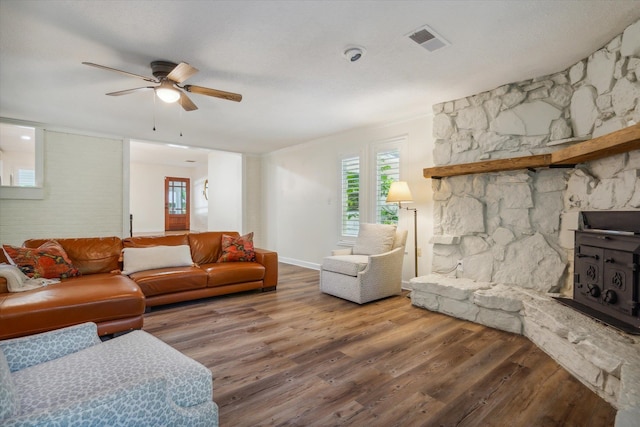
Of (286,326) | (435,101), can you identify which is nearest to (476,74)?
(435,101)

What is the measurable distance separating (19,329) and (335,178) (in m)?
4.44

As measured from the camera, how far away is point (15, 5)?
2152 mm

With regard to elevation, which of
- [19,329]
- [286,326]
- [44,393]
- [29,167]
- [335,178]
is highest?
[29,167]

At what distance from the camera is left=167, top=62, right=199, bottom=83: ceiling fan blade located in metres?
2.56

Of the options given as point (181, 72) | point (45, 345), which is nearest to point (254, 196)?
point (181, 72)

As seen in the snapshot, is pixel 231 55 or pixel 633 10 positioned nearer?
pixel 633 10

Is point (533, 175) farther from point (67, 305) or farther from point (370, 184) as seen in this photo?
point (67, 305)

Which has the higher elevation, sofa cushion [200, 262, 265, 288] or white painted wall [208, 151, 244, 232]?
white painted wall [208, 151, 244, 232]

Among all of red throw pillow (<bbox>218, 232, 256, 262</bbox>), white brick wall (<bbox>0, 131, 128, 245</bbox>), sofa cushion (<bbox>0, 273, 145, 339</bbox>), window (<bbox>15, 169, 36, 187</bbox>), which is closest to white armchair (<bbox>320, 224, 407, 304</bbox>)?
red throw pillow (<bbox>218, 232, 256, 262</bbox>)

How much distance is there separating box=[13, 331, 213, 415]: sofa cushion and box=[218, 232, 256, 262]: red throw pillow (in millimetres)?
2935

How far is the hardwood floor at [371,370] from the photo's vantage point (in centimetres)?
176

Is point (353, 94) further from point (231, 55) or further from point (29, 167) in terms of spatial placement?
point (29, 167)

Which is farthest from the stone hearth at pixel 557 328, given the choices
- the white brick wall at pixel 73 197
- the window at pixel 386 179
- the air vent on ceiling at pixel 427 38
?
the white brick wall at pixel 73 197

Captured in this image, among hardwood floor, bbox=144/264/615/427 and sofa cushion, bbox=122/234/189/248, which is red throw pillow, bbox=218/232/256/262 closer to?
sofa cushion, bbox=122/234/189/248
